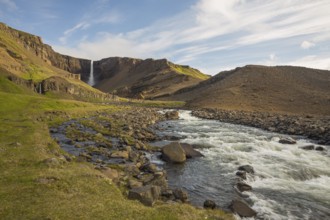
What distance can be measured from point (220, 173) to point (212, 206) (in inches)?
372

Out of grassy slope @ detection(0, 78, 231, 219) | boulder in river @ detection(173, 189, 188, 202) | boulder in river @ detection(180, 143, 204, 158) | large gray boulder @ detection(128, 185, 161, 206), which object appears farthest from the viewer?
boulder in river @ detection(180, 143, 204, 158)

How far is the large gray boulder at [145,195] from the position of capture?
20.2 metres

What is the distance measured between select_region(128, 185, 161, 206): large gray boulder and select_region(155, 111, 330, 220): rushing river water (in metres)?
3.80

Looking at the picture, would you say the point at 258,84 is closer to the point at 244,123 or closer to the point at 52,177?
the point at 244,123

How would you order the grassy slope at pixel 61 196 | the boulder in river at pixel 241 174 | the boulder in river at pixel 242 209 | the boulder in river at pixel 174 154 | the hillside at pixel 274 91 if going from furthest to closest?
the hillside at pixel 274 91 → the boulder in river at pixel 174 154 → the boulder in river at pixel 241 174 → the boulder in river at pixel 242 209 → the grassy slope at pixel 61 196

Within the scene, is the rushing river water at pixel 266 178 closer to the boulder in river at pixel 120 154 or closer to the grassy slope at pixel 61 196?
the grassy slope at pixel 61 196

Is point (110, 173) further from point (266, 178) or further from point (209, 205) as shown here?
point (266, 178)

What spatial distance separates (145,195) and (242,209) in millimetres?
7593

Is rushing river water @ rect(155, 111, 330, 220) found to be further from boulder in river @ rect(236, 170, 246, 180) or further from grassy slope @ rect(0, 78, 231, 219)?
grassy slope @ rect(0, 78, 231, 219)

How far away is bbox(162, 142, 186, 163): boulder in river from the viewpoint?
3569 centimetres

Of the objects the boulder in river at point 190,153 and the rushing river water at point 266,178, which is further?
the boulder in river at point 190,153

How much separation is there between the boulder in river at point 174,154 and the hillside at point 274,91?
6932cm

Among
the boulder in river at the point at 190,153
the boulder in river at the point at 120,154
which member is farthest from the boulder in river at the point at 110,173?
the boulder in river at the point at 190,153

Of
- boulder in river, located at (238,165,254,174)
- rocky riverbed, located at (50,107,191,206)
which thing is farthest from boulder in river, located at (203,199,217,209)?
boulder in river, located at (238,165,254,174)
